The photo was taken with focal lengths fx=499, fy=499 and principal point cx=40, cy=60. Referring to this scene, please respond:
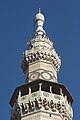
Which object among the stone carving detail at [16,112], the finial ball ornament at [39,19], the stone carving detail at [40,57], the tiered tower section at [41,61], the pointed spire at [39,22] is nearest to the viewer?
the stone carving detail at [16,112]

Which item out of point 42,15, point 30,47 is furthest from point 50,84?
point 42,15

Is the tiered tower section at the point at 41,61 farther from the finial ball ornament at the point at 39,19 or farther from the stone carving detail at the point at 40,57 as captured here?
the finial ball ornament at the point at 39,19

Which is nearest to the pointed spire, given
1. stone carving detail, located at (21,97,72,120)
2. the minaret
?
the minaret

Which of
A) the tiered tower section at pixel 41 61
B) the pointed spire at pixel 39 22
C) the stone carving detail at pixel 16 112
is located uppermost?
the pointed spire at pixel 39 22

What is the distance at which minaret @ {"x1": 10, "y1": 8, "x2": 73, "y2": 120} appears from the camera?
25.0 m

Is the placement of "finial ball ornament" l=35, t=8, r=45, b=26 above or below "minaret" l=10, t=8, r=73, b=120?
above

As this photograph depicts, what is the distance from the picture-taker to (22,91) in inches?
1033

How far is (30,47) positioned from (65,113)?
5.26 m

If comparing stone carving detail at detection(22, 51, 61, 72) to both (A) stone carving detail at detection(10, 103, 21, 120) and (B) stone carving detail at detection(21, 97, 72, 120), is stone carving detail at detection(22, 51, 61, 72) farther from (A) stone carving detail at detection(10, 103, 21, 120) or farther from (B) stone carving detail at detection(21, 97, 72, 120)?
(B) stone carving detail at detection(21, 97, 72, 120)

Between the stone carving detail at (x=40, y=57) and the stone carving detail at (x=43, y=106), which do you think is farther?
the stone carving detail at (x=40, y=57)

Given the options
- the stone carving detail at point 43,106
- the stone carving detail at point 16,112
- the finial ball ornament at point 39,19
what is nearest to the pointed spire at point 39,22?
the finial ball ornament at point 39,19

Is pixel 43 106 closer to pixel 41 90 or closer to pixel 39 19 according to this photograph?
pixel 41 90

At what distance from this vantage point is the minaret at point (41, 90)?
82.1ft

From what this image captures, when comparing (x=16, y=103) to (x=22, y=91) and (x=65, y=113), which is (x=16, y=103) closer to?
(x=22, y=91)
